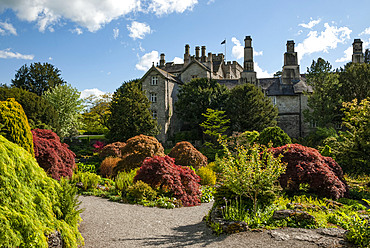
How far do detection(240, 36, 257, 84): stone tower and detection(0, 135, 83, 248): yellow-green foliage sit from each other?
123ft

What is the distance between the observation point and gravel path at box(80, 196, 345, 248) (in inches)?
239

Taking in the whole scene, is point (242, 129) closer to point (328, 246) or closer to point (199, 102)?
point (199, 102)

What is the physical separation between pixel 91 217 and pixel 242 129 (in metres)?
29.1

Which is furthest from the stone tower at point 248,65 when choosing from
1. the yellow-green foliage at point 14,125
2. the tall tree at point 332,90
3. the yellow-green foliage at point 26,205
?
the yellow-green foliage at point 26,205

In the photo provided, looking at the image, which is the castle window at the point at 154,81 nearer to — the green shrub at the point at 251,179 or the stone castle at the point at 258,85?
the stone castle at the point at 258,85

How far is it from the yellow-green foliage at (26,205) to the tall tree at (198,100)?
100ft

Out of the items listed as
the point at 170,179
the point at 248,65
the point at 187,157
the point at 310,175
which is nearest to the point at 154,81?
the point at 248,65

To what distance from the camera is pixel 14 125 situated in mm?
7988

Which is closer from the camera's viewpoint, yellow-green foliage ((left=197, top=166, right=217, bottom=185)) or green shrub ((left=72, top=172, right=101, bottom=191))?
green shrub ((left=72, top=172, right=101, bottom=191))

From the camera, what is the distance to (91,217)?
27.6 ft

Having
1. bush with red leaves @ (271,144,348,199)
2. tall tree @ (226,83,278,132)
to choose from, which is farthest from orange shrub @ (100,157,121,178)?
tall tree @ (226,83,278,132)

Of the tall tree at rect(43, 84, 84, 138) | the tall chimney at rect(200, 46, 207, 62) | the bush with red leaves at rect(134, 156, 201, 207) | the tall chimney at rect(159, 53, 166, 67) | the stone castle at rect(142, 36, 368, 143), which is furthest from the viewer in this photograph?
the tall chimney at rect(159, 53, 166, 67)

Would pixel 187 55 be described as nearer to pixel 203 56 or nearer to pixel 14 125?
pixel 203 56

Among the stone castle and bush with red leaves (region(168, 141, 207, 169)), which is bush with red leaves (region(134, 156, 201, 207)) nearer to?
bush with red leaves (region(168, 141, 207, 169))
